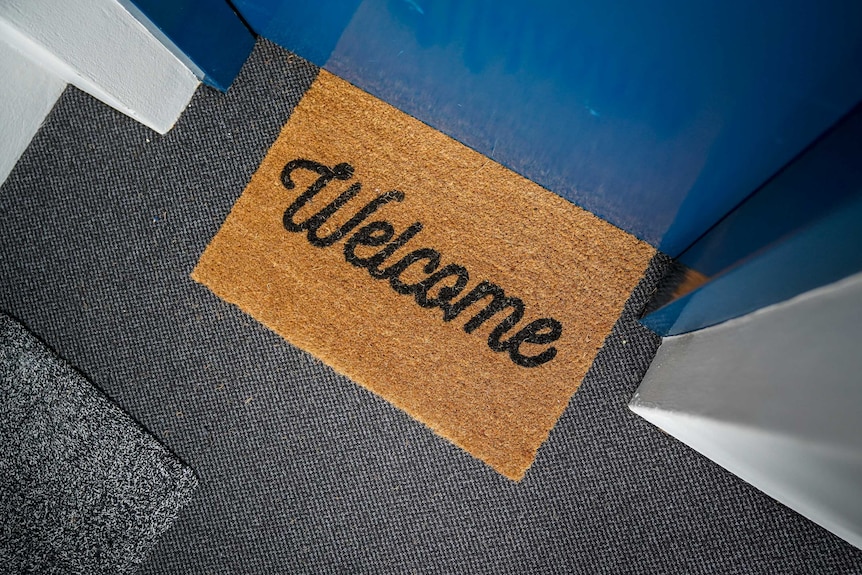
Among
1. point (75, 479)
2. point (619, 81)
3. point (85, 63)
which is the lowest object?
point (75, 479)

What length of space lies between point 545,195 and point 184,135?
73 centimetres

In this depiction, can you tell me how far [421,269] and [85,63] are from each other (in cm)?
67

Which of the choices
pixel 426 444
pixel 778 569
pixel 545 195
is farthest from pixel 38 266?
pixel 778 569

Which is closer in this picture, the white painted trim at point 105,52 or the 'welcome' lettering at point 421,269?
the white painted trim at point 105,52

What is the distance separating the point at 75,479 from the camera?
1.20 metres

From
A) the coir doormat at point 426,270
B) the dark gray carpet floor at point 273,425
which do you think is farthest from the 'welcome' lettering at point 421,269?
the dark gray carpet floor at point 273,425

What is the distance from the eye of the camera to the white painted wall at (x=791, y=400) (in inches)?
23.7

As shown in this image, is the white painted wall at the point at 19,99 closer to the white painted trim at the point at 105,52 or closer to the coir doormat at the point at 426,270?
the white painted trim at the point at 105,52

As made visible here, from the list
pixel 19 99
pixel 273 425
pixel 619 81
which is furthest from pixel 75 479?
pixel 619 81

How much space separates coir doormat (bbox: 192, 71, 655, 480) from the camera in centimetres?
115

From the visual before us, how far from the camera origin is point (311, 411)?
1181 millimetres

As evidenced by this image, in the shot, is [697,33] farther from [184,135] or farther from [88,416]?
[88,416]

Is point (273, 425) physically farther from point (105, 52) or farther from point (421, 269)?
point (105, 52)

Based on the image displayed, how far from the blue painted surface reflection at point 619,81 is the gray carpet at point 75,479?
82 cm
